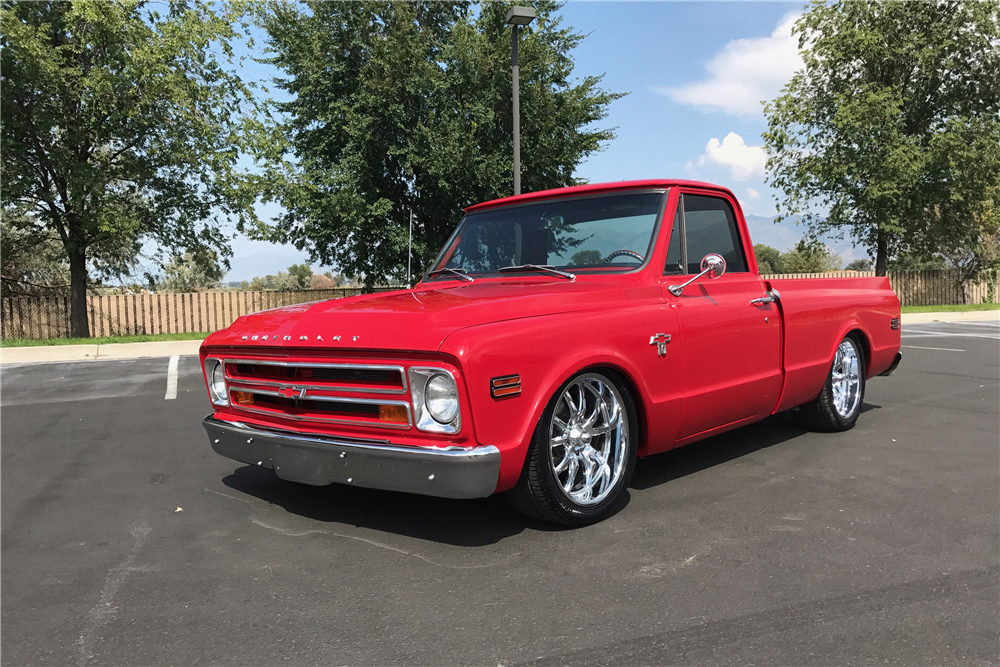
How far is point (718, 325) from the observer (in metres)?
4.67

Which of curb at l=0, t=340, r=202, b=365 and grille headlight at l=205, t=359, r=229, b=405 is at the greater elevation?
grille headlight at l=205, t=359, r=229, b=405

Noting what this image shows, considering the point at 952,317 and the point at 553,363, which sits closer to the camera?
the point at 553,363

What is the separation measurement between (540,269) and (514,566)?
6.23 feet

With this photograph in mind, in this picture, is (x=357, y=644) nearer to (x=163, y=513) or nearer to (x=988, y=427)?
(x=163, y=513)

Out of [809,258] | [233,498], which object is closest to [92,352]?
[233,498]

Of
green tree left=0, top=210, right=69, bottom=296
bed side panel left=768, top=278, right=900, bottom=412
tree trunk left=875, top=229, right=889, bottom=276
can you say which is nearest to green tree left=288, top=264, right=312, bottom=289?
green tree left=0, top=210, right=69, bottom=296

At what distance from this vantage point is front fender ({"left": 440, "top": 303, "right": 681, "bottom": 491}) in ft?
11.1

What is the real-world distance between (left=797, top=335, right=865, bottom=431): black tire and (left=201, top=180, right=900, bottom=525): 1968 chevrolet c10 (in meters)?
0.35

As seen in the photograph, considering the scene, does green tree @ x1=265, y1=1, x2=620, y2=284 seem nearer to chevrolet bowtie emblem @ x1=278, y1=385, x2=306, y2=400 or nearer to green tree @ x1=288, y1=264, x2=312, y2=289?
chevrolet bowtie emblem @ x1=278, y1=385, x2=306, y2=400

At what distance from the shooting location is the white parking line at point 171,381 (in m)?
9.08

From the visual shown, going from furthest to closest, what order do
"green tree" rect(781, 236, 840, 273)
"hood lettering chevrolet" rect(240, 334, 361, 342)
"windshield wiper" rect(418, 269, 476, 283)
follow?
"green tree" rect(781, 236, 840, 273), "windshield wiper" rect(418, 269, 476, 283), "hood lettering chevrolet" rect(240, 334, 361, 342)

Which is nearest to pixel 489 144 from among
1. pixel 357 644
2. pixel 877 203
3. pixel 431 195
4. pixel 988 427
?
pixel 431 195

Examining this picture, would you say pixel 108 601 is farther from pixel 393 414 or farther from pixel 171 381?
pixel 171 381

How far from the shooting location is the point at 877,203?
30953 mm
